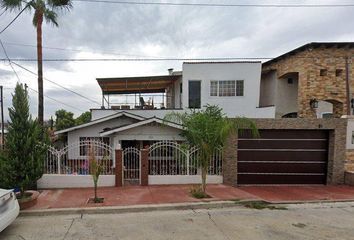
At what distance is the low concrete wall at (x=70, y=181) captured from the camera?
31.1 ft

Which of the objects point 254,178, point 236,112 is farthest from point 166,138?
point 236,112

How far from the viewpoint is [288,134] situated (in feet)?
36.4

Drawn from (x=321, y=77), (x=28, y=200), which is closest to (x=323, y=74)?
(x=321, y=77)

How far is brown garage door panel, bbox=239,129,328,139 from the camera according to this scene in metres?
11.0

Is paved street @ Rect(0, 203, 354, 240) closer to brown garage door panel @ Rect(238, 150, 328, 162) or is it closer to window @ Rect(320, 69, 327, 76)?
brown garage door panel @ Rect(238, 150, 328, 162)

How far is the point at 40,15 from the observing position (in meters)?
13.1

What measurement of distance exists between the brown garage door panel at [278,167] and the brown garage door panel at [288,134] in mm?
1131

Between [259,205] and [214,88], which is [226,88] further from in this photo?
[259,205]

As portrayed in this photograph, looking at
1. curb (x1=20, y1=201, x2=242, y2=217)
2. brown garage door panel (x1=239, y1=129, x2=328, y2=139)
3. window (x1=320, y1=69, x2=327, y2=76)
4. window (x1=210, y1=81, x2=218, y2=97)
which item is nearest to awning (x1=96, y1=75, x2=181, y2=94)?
window (x1=210, y1=81, x2=218, y2=97)

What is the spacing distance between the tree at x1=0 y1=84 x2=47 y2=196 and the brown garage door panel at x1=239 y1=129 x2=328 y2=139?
760 cm

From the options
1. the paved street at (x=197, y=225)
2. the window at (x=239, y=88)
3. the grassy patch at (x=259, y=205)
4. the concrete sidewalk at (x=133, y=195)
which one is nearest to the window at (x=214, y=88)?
the window at (x=239, y=88)

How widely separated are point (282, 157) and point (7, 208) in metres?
9.73

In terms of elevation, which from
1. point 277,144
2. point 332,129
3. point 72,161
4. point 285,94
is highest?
point 285,94

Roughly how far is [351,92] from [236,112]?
26.6ft
